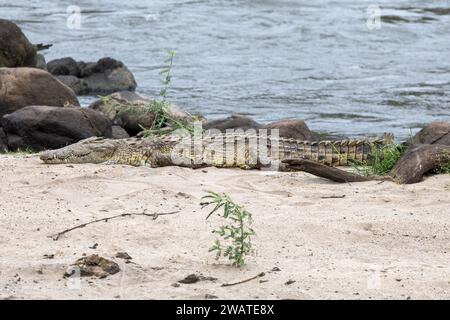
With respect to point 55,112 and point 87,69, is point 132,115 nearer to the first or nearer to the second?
point 55,112

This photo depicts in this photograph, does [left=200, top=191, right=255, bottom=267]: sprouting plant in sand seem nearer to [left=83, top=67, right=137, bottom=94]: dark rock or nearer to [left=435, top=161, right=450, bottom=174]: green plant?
[left=435, top=161, right=450, bottom=174]: green plant

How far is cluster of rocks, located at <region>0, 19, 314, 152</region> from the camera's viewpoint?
28.8ft

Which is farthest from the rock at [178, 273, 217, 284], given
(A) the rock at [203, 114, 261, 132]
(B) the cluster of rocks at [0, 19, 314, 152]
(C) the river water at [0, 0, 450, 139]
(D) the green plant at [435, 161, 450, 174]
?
(C) the river water at [0, 0, 450, 139]

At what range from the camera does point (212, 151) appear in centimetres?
767

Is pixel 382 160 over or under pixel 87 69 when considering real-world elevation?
over

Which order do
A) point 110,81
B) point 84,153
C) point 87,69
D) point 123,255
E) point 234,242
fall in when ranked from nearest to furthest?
point 123,255 → point 234,242 → point 84,153 → point 110,81 → point 87,69

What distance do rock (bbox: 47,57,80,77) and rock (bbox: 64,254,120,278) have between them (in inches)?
405

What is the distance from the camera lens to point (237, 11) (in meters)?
21.2

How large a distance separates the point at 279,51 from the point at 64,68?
471cm

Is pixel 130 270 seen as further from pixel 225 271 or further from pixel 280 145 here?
pixel 280 145

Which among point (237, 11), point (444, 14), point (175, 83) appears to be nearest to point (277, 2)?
point (237, 11)

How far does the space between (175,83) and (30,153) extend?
659 cm

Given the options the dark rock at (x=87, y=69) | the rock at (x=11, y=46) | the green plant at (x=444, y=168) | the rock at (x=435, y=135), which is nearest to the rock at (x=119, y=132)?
the rock at (x=11, y=46)

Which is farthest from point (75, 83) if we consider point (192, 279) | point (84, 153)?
point (192, 279)
